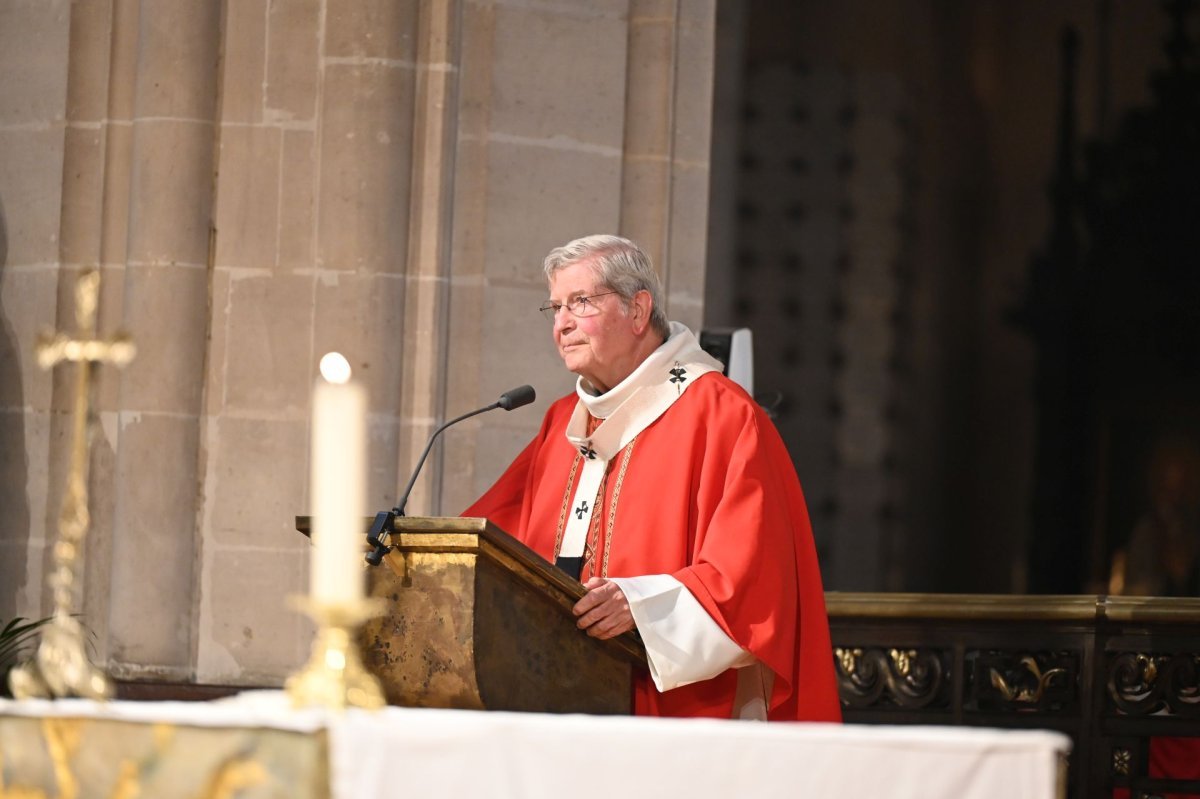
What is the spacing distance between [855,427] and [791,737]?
4.93 meters

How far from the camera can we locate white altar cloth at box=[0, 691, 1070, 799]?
2391 mm

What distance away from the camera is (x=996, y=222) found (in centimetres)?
732

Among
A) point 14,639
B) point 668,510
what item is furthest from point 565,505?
point 14,639

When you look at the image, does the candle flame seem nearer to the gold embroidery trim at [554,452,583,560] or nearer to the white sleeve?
the white sleeve

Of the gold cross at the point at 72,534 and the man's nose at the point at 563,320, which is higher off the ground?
the man's nose at the point at 563,320

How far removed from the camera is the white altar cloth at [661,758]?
7.84 ft

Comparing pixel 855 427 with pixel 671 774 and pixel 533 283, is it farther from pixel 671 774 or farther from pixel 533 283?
pixel 671 774

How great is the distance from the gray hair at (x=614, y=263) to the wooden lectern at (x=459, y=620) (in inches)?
37.9

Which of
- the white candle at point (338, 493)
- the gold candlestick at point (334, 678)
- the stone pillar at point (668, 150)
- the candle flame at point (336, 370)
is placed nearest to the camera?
the white candle at point (338, 493)

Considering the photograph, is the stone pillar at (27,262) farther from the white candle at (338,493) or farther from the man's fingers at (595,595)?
the white candle at (338,493)

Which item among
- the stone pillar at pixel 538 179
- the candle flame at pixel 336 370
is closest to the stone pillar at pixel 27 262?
the stone pillar at pixel 538 179

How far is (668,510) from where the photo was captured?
4.32 metres

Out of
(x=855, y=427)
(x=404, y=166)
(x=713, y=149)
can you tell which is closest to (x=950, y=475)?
(x=855, y=427)

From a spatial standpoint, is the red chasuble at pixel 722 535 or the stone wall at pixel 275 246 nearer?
the red chasuble at pixel 722 535
